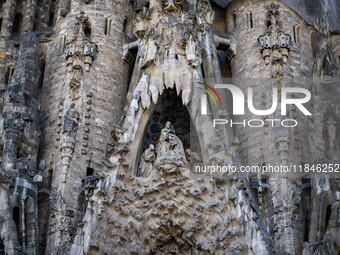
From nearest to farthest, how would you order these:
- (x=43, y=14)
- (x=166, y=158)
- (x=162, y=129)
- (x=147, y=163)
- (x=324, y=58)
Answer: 1. (x=166, y=158)
2. (x=147, y=163)
3. (x=162, y=129)
4. (x=324, y=58)
5. (x=43, y=14)

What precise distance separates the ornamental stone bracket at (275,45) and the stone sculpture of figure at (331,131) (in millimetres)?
2182

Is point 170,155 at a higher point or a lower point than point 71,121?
lower

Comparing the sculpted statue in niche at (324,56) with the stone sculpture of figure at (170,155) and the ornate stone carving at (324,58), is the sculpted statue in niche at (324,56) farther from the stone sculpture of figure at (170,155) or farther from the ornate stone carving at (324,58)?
the stone sculpture of figure at (170,155)

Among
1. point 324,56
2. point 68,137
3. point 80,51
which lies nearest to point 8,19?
point 80,51

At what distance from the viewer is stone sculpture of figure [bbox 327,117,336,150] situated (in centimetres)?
1664

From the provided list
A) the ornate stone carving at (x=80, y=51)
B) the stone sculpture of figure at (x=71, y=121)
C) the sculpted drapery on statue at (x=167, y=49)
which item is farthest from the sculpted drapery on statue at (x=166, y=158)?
the ornate stone carving at (x=80, y=51)

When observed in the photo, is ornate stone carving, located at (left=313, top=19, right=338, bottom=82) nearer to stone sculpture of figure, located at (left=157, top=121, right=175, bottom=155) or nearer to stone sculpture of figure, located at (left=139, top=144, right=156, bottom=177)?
stone sculpture of figure, located at (left=157, top=121, right=175, bottom=155)

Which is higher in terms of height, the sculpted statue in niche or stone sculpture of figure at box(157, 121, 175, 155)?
the sculpted statue in niche

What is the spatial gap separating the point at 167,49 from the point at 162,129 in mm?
1828

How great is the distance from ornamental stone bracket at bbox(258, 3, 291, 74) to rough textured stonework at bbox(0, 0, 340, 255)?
38mm

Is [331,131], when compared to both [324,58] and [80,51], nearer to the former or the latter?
[324,58]

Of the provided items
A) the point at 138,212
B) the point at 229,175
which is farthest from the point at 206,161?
the point at 138,212

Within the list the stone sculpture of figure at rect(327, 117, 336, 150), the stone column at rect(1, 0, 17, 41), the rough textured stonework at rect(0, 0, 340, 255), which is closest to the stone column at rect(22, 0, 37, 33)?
the rough textured stonework at rect(0, 0, 340, 255)

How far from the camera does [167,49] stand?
17.4 metres
